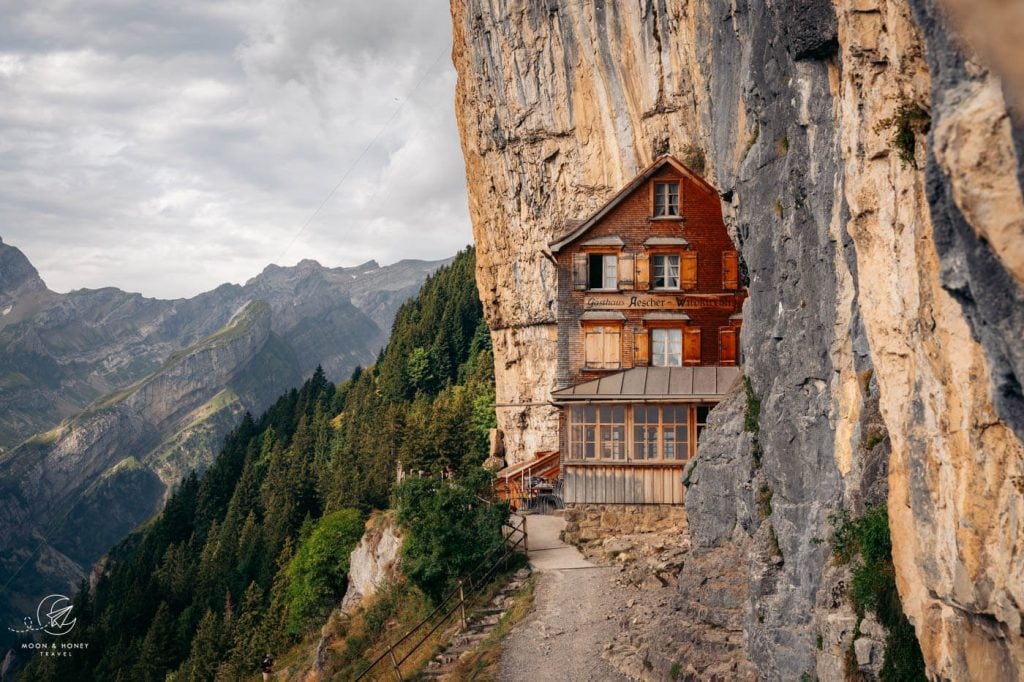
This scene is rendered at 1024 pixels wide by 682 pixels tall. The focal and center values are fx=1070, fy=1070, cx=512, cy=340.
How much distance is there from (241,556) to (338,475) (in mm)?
13811

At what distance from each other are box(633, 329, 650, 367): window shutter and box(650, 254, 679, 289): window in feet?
5.25

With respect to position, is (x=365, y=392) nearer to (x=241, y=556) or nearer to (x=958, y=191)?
(x=241, y=556)

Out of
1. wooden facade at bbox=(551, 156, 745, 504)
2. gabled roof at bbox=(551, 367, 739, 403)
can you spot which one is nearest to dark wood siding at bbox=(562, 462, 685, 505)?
gabled roof at bbox=(551, 367, 739, 403)

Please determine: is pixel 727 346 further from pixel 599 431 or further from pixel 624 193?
pixel 599 431

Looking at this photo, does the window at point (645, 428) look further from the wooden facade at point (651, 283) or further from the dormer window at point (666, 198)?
the dormer window at point (666, 198)

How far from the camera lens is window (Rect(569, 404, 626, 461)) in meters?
29.8

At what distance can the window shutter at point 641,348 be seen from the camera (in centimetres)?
3325

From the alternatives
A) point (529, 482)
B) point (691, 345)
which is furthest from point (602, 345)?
point (529, 482)

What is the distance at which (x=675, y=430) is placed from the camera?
1164 inches

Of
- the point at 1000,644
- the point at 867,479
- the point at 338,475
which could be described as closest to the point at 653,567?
the point at 867,479

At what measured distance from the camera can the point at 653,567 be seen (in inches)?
Answer: 994

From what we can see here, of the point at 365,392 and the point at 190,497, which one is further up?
the point at 365,392

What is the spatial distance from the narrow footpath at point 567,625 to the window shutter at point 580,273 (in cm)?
908

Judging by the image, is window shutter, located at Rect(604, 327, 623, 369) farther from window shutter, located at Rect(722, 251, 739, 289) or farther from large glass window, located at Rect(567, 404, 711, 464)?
large glass window, located at Rect(567, 404, 711, 464)
